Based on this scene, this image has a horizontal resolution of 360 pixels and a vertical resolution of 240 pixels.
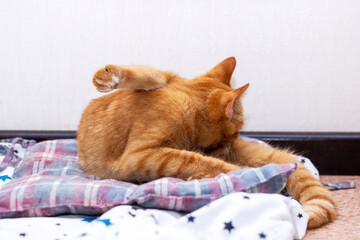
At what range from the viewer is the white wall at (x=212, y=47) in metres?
1.63

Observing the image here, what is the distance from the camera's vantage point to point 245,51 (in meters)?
1.66

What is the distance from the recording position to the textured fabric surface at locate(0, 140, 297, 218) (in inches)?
35.4

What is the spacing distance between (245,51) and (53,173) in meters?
0.92

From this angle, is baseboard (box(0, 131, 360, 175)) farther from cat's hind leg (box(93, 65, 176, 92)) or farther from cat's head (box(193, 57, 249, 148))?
cat's hind leg (box(93, 65, 176, 92))

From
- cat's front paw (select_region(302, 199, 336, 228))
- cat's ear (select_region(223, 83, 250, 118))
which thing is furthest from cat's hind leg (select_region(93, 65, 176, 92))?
cat's front paw (select_region(302, 199, 336, 228))

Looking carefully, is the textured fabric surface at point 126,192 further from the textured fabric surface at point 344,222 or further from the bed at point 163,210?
the textured fabric surface at point 344,222

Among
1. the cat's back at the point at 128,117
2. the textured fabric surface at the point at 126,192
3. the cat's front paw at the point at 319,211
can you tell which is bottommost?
the cat's front paw at the point at 319,211

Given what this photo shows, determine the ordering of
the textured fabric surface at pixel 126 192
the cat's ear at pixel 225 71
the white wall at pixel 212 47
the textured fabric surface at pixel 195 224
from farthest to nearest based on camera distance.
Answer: the white wall at pixel 212 47, the cat's ear at pixel 225 71, the textured fabric surface at pixel 126 192, the textured fabric surface at pixel 195 224

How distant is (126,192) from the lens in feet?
3.15

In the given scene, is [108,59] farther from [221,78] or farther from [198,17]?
[221,78]

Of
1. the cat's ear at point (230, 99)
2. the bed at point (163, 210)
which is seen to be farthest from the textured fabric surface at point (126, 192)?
the cat's ear at point (230, 99)

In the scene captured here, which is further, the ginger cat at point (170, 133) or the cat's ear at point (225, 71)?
the cat's ear at point (225, 71)

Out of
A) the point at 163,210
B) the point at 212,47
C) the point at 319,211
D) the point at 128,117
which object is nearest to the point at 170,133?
the point at 128,117

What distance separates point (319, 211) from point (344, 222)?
0.09 metres
